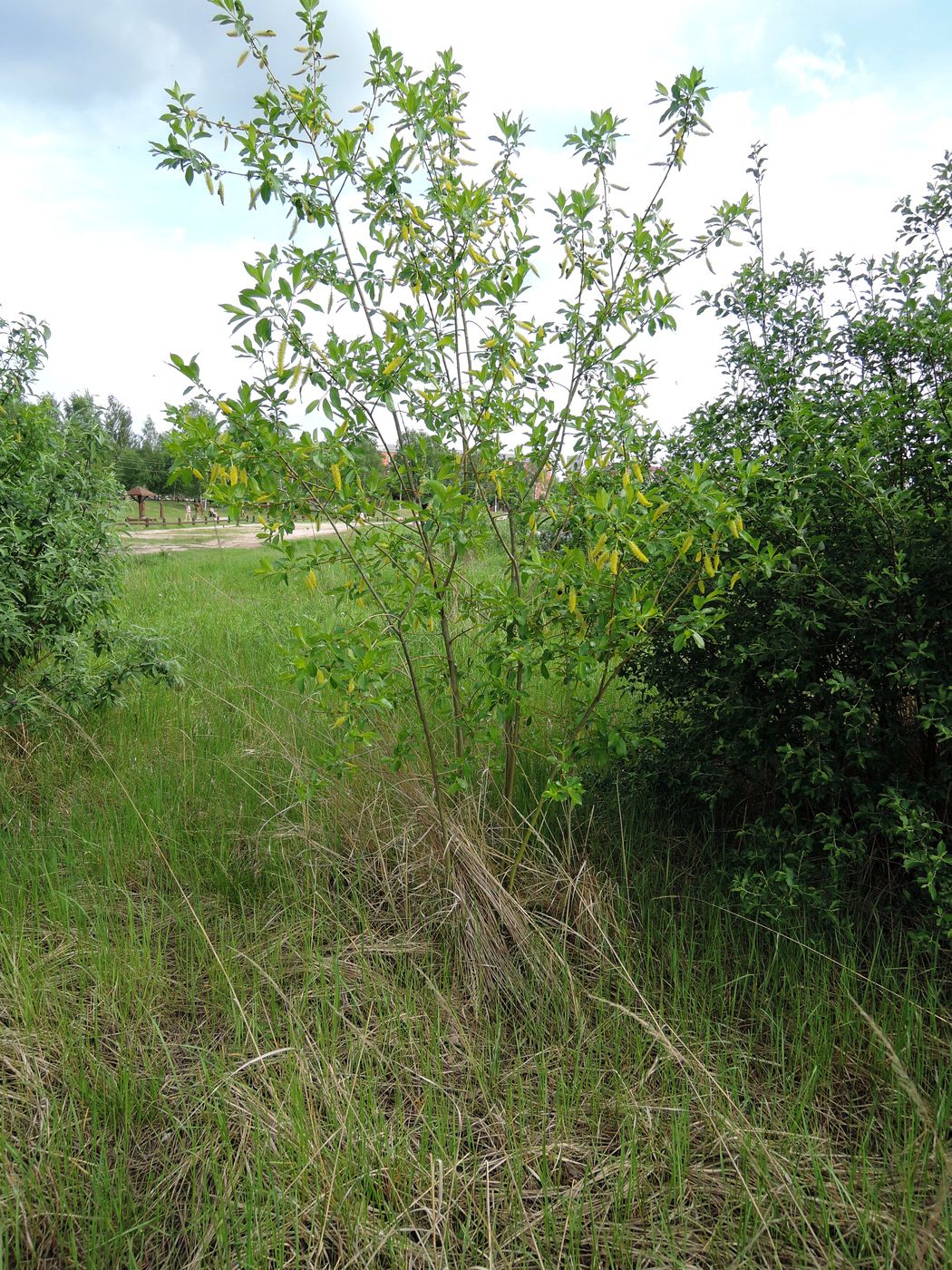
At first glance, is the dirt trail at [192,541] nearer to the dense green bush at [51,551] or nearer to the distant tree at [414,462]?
the dense green bush at [51,551]

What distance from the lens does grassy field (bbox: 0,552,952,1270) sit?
1.88m

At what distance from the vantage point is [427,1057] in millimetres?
2387

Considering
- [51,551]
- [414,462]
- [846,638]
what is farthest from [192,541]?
[846,638]

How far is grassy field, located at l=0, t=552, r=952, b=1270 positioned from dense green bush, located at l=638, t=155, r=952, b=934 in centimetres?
30

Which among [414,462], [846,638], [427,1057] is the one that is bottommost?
[427,1057]

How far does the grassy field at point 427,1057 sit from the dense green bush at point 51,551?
1.09 metres

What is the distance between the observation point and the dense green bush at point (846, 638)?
2.61m

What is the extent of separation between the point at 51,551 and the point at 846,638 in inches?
149

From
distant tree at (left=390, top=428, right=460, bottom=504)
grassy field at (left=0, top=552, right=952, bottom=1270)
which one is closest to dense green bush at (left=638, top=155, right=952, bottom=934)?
grassy field at (left=0, top=552, right=952, bottom=1270)

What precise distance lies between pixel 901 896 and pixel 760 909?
0.61 m

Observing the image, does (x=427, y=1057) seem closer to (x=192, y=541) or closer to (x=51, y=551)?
(x=51, y=551)

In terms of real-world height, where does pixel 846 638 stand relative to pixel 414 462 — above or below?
below

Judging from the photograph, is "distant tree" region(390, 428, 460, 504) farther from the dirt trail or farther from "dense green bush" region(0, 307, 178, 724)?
the dirt trail

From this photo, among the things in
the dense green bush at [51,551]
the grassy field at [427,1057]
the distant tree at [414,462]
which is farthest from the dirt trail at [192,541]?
the grassy field at [427,1057]
